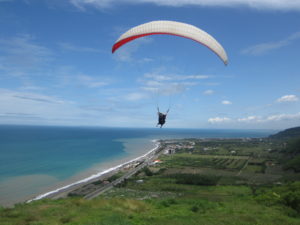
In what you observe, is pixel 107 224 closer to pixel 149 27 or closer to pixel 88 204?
pixel 88 204

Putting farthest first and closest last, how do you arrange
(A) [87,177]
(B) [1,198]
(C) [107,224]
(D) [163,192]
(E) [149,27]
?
1. (A) [87,177]
2. (D) [163,192]
3. (B) [1,198]
4. (E) [149,27]
5. (C) [107,224]

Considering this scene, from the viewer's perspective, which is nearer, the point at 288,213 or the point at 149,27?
the point at 149,27

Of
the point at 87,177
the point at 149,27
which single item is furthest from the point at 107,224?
the point at 87,177

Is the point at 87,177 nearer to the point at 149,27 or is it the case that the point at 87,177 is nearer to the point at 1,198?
the point at 1,198

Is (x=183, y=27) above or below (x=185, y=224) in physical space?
above

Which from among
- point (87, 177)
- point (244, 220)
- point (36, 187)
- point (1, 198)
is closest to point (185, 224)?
point (244, 220)

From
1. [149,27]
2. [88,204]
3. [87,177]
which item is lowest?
[87,177]

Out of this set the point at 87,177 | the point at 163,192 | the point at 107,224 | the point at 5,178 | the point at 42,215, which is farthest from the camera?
the point at 87,177
